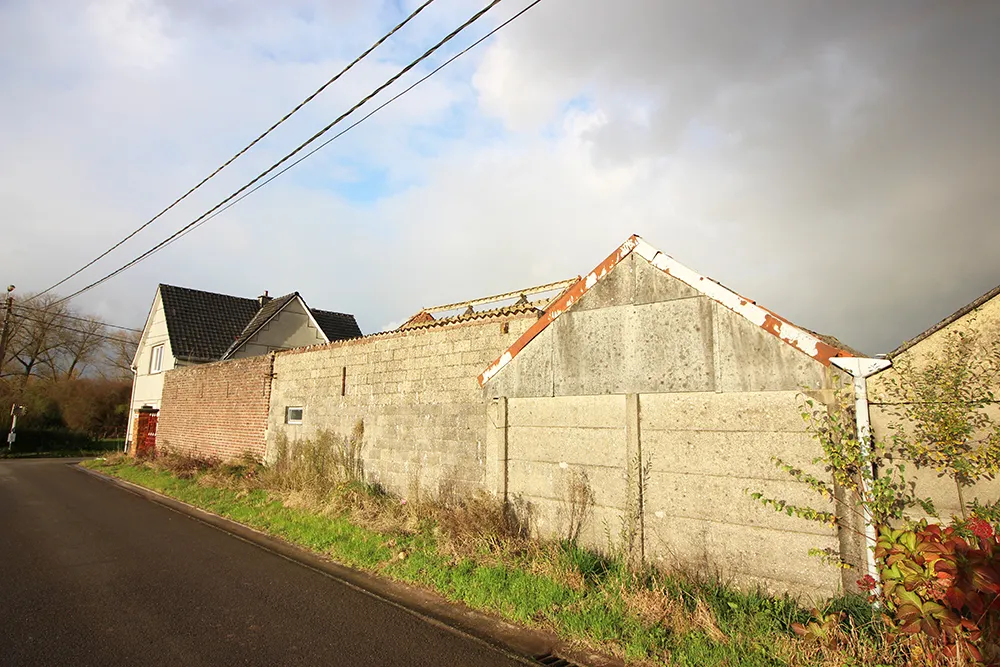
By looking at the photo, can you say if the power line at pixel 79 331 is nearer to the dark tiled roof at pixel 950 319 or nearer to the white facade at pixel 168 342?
the white facade at pixel 168 342

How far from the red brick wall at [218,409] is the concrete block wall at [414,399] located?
2387mm

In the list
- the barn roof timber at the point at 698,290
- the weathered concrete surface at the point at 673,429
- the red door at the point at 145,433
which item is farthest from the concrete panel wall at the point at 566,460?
the red door at the point at 145,433

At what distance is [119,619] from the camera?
5.22 meters

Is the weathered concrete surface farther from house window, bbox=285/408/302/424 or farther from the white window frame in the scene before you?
house window, bbox=285/408/302/424

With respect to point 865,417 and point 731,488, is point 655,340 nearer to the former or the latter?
point 731,488

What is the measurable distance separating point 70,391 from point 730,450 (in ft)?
134

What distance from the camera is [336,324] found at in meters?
30.0

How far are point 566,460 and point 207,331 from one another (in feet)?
78.0

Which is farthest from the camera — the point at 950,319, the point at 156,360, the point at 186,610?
the point at 156,360

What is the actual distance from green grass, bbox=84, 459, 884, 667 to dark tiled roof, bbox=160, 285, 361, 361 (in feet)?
62.2

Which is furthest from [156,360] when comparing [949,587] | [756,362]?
[949,587]

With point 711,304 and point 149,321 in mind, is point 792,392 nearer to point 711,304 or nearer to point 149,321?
point 711,304

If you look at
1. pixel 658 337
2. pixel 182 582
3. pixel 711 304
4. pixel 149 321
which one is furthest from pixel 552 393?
pixel 149 321

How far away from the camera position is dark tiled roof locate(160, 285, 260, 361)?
23.9 metres
